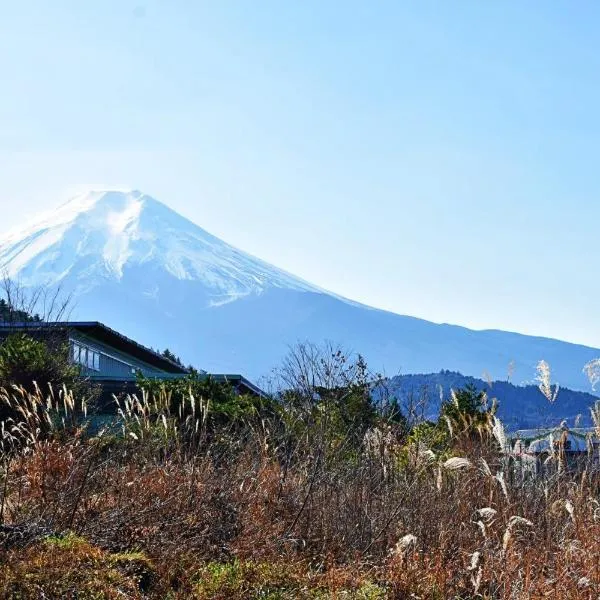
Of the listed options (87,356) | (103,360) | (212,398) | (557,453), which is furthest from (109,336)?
(557,453)

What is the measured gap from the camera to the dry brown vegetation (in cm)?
729

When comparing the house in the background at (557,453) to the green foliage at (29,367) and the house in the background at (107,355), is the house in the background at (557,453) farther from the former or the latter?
the house in the background at (107,355)

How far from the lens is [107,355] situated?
40062mm

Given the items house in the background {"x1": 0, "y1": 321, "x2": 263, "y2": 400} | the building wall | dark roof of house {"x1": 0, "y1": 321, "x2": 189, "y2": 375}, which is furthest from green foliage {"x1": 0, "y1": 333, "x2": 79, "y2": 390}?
the building wall

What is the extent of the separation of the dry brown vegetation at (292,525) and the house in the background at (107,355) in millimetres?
18008

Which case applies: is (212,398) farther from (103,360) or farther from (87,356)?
(103,360)

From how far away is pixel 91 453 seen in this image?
9016 mm

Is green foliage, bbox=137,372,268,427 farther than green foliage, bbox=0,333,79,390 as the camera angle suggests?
No

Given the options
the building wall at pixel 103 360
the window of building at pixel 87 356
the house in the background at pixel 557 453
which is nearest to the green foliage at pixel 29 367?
the house in the background at pixel 557 453

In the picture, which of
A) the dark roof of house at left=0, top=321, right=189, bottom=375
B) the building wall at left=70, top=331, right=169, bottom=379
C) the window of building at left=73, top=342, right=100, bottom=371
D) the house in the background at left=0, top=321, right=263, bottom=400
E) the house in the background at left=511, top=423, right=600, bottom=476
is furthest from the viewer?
the window of building at left=73, top=342, right=100, bottom=371

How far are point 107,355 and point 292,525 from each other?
31.9 meters

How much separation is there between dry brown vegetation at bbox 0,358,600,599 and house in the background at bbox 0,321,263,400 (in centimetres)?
1801

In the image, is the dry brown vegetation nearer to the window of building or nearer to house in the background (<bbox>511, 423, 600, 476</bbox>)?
house in the background (<bbox>511, 423, 600, 476</bbox>)

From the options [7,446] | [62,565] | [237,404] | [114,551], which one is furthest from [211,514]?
[237,404]
